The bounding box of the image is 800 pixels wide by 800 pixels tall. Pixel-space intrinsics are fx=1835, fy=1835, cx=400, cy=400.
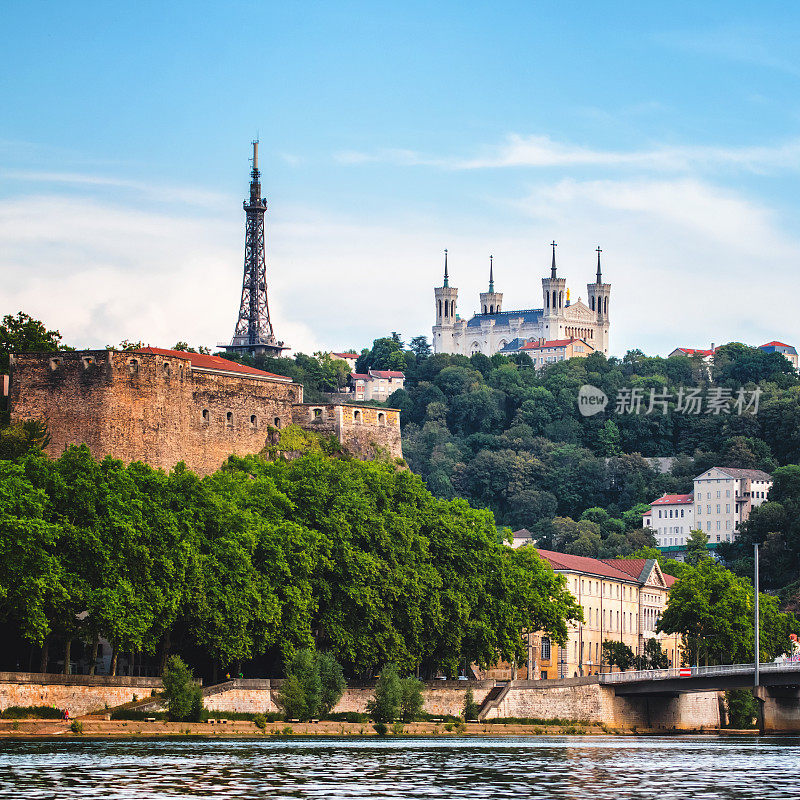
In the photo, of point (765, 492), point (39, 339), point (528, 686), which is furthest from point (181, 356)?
point (765, 492)

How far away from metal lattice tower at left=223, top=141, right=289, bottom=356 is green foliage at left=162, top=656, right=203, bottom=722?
333ft

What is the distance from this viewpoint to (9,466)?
71062mm

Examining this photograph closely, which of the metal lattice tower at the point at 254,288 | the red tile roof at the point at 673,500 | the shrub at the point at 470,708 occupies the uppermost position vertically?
the metal lattice tower at the point at 254,288

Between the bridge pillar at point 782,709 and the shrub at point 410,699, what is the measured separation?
32127 mm

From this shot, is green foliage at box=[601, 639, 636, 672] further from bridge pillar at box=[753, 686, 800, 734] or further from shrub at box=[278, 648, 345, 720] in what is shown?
shrub at box=[278, 648, 345, 720]

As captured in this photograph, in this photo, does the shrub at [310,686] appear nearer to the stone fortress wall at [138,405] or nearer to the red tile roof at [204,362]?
the stone fortress wall at [138,405]

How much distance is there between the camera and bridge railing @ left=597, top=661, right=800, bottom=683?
95.2 m

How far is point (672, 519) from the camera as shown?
648 ft

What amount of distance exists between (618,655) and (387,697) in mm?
41230

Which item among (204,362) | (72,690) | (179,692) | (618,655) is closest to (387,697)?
(179,692)

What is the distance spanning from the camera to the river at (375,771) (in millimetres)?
47469

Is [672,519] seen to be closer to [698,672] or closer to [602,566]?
[602,566]

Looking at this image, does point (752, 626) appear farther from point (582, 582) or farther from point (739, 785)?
point (739, 785)

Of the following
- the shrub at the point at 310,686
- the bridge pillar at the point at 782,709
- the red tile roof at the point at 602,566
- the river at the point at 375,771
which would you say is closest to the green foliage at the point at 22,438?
the shrub at the point at 310,686
